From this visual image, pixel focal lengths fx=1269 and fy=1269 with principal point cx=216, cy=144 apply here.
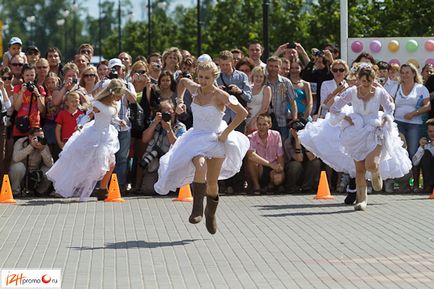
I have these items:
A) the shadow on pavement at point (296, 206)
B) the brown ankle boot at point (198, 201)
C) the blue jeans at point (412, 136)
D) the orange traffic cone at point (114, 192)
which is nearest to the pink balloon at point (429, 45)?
the blue jeans at point (412, 136)

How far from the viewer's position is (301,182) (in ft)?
69.1

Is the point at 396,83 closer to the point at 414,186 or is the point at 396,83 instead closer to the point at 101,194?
the point at 414,186

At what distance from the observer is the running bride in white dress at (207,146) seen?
14969 mm

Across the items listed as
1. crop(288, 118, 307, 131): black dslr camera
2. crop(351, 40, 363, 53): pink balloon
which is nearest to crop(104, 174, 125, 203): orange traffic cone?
crop(288, 118, 307, 131): black dslr camera

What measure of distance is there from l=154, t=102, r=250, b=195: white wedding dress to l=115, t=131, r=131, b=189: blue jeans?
16.7 feet

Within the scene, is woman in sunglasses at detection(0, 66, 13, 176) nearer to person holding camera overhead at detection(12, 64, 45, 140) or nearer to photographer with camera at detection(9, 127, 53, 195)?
person holding camera overhead at detection(12, 64, 45, 140)

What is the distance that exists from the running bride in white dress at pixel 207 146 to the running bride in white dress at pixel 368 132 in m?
3.08

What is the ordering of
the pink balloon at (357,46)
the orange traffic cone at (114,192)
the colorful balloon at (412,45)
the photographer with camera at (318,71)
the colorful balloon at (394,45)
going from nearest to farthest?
the orange traffic cone at (114,192) → the photographer with camera at (318,71) → the colorful balloon at (412,45) → the colorful balloon at (394,45) → the pink balloon at (357,46)

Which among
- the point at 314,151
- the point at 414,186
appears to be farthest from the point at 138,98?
the point at 414,186

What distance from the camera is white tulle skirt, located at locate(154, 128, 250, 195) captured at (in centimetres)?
1506

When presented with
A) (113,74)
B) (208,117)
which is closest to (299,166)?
(113,74)

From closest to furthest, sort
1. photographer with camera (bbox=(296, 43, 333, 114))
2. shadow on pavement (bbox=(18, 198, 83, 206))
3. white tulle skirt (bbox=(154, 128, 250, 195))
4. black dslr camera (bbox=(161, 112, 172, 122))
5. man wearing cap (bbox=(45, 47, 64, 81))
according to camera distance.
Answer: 1. white tulle skirt (bbox=(154, 128, 250, 195))
2. shadow on pavement (bbox=(18, 198, 83, 206))
3. black dslr camera (bbox=(161, 112, 172, 122))
4. photographer with camera (bbox=(296, 43, 333, 114))
5. man wearing cap (bbox=(45, 47, 64, 81))

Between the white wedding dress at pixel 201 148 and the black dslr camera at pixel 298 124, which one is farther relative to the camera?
the black dslr camera at pixel 298 124

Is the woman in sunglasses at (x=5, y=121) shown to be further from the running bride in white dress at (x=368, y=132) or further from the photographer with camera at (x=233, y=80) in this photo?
the running bride in white dress at (x=368, y=132)
